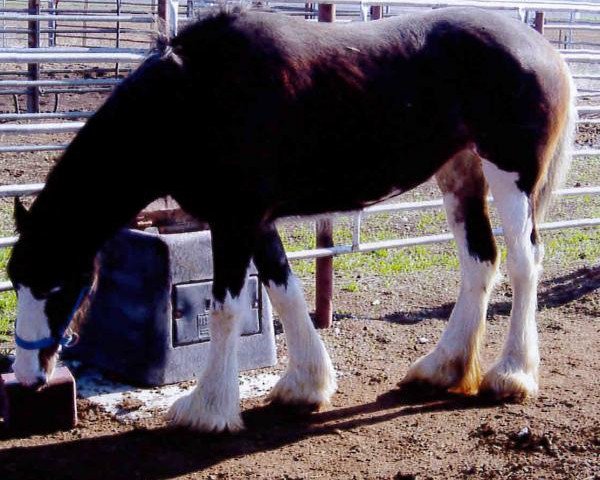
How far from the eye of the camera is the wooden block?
4.10 metres

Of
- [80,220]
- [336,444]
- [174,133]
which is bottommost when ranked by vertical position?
[336,444]

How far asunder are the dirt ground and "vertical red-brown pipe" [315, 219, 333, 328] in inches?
13.5

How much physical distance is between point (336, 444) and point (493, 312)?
95.0 inches

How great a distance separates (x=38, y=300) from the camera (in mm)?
3771

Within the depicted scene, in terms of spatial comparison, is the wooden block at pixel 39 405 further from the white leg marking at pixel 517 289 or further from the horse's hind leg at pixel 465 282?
the white leg marking at pixel 517 289

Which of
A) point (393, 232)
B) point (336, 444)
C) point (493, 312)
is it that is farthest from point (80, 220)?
point (393, 232)

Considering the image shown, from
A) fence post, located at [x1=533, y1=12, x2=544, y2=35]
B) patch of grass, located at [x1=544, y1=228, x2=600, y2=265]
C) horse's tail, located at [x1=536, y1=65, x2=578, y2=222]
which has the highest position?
fence post, located at [x1=533, y1=12, x2=544, y2=35]

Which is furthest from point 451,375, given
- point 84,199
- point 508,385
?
point 84,199

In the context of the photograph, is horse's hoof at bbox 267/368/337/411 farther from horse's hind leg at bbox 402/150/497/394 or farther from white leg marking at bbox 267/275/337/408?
horse's hind leg at bbox 402/150/497/394

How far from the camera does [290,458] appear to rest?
3.95 metres

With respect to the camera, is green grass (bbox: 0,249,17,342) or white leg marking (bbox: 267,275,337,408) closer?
white leg marking (bbox: 267,275,337,408)

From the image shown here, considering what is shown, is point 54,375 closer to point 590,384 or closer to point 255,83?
point 255,83

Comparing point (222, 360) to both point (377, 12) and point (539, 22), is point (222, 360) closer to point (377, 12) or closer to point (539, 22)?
point (377, 12)

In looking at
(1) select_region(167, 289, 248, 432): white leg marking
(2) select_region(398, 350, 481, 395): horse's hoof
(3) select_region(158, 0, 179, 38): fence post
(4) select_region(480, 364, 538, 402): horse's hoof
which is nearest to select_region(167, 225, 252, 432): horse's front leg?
(1) select_region(167, 289, 248, 432): white leg marking
